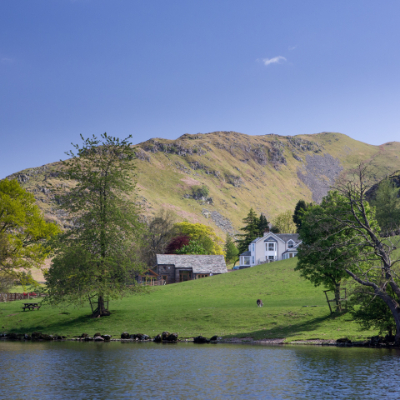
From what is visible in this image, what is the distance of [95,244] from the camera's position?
161 ft

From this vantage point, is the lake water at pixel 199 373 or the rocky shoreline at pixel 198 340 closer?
the lake water at pixel 199 373

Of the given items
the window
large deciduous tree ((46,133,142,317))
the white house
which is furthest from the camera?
the window

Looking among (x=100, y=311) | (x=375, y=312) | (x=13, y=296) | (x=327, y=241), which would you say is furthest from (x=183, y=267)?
(x=375, y=312)

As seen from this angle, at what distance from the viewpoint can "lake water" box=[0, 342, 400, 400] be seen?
19.7 meters

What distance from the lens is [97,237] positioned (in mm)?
49000

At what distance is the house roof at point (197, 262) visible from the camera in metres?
110

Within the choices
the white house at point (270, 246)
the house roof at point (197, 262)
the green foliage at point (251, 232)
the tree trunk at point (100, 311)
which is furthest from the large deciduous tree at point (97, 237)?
the green foliage at point (251, 232)

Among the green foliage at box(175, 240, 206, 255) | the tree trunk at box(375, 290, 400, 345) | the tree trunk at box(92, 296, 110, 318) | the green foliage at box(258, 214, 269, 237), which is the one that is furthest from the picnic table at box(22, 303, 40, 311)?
the green foliage at box(258, 214, 269, 237)

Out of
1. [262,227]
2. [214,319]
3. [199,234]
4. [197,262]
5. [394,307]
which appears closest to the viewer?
[394,307]

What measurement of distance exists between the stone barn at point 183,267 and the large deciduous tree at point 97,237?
6091 cm

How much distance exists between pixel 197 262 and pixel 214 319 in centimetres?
6591

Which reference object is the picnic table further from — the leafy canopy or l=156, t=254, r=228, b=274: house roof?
l=156, t=254, r=228, b=274: house roof

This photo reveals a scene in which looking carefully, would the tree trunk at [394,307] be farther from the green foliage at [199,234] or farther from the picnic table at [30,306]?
the green foliage at [199,234]

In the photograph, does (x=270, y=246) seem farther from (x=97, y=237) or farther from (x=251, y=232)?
(x=97, y=237)
